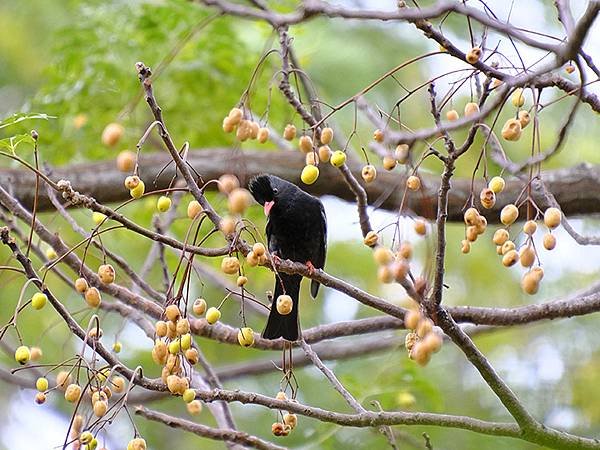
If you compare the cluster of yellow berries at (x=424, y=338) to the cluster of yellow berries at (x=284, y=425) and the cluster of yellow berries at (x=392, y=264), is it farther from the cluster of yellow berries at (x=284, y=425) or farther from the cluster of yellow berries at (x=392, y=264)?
the cluster of yellow berries at (x=284, y=425)

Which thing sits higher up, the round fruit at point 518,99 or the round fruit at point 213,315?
the round fruit at point 518,99

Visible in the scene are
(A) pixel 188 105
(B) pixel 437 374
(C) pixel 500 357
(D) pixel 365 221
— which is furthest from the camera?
(C) pixel 500 357

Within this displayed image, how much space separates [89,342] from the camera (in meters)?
2.16

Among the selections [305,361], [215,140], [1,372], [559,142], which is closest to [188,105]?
[215,140]

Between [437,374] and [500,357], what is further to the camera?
[500,357]

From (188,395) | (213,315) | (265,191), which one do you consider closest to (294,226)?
(265,191)

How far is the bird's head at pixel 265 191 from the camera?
3.54m

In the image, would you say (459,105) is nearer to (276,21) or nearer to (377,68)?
(377,68)

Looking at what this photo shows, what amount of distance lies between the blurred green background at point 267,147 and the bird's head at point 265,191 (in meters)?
0.55

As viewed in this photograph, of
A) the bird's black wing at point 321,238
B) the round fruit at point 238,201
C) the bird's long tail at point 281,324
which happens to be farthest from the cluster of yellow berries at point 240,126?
the bird's black wing at point 321,238

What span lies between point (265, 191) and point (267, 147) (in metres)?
1.85

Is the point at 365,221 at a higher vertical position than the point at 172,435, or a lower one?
lower

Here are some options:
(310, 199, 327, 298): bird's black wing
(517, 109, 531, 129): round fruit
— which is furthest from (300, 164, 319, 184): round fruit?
(310, 199, 327, 298): bird's black wing

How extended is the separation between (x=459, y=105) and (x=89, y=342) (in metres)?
4.20
